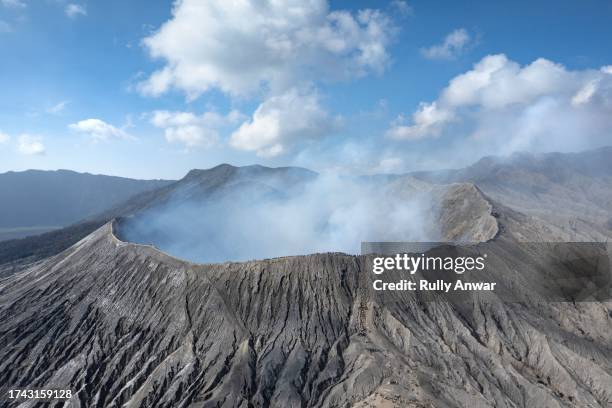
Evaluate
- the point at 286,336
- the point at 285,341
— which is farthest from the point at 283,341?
the point at 286,336

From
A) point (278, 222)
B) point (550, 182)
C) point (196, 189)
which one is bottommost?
point (278, 222)

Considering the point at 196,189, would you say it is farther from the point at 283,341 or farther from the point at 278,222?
the point at 283,341

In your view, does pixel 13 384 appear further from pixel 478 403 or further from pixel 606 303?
pixel 606 303

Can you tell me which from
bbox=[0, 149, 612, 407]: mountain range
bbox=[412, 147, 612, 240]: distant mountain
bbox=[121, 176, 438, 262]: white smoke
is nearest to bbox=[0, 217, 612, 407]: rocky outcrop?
bbox=[0, 149, 612, 407]: mountain range

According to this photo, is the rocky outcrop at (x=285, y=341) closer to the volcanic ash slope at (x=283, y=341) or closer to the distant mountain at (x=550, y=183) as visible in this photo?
the volcanic ash slope at (x=283, y=341)

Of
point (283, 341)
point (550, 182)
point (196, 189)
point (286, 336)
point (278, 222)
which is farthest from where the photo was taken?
point (550, 182)

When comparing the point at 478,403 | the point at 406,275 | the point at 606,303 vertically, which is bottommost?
the point at 478,403

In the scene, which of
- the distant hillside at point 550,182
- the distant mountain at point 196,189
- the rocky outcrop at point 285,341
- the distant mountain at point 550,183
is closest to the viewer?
the rocky outcrop at point 285,341

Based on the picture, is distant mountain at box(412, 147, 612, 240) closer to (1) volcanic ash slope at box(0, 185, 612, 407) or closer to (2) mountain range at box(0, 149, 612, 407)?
(2) mountain range at box(0, 149, 612, 407)

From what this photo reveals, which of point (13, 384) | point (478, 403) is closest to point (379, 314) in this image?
point (478, 403)

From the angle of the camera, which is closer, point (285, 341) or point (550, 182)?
point (285, 341)

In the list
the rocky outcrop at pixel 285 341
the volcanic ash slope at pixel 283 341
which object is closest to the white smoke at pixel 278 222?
the volcanic ash slope at pixel 283 341
